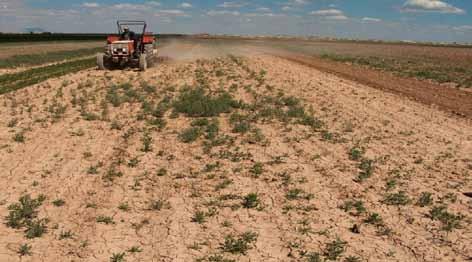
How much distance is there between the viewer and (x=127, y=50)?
22.2 m

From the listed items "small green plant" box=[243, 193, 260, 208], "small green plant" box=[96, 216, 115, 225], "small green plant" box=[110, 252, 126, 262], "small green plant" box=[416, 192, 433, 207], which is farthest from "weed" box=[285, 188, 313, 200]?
"small green plant" box=[110, 252, 126, 262]

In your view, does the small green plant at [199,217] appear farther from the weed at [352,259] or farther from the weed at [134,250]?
the weed at [352,259]

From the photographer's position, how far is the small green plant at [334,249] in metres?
5.49

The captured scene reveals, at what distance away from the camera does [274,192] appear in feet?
24.3

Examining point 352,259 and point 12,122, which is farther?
point 12,122

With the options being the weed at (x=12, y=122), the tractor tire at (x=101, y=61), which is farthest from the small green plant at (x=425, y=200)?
the tractor tire at (x=101, y=61)

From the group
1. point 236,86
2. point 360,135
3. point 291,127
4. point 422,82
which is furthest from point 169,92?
point 422,82

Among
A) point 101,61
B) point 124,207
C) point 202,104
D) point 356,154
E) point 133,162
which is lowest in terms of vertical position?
point 124,207

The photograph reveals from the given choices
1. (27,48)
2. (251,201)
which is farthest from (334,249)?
(27,48)

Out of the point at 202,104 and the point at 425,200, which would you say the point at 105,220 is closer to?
the point at 425,200

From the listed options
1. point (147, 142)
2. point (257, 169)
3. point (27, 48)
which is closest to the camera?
point (257, 169)

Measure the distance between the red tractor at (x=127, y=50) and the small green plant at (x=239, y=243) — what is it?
59.0 ft

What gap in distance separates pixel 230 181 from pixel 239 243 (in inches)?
87.3

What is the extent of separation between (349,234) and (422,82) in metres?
19.0
